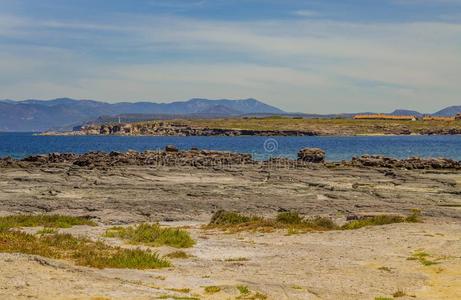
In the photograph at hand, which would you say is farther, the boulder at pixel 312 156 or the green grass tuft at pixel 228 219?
the boulder at pixel 312 156

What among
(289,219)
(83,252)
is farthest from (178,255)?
(289,219)

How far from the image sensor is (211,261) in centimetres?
2308

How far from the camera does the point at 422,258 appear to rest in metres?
23.9

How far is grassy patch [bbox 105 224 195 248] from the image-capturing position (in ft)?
87.6

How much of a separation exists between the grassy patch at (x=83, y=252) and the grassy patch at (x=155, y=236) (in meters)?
3.00

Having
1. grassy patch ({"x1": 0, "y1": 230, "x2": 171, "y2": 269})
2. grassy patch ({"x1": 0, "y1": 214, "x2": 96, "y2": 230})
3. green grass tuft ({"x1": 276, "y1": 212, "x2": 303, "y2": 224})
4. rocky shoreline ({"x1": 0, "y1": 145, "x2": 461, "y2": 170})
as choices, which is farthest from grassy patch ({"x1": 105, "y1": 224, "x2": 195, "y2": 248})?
rocky shoreline ({"x1": 0, "y1": 145, "x2": 461, "y2": 170})

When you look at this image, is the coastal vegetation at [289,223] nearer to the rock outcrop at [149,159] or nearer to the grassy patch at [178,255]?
the grassy patch at [178,255]

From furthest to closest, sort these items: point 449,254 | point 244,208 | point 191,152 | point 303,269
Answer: point 191,152 → point 244,208 → point 449,254 → point 303,269

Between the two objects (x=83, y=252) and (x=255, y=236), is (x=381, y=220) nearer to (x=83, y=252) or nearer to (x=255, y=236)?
(x=255, y=236)

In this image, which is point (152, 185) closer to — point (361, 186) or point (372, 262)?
point (361, 186)

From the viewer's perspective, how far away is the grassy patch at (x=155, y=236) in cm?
2669

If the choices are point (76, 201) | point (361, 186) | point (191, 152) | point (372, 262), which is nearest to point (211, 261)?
point (372, 262)

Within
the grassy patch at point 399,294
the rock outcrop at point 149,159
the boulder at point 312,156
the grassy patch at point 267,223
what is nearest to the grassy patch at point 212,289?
the grassy patch at point 399,294

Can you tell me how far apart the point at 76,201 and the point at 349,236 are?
2110cm
